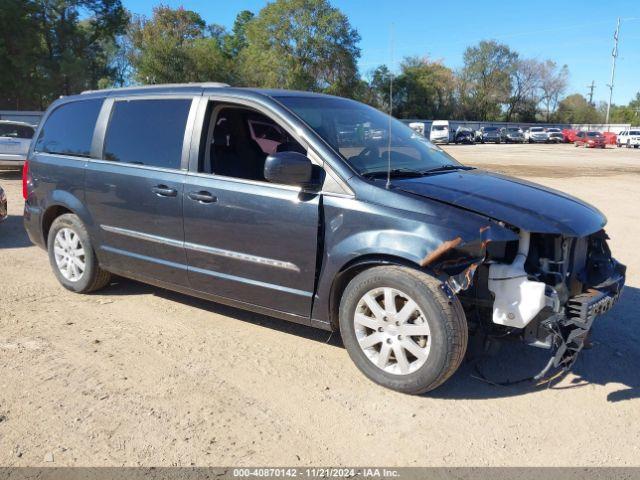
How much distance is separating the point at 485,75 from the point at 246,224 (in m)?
85.1

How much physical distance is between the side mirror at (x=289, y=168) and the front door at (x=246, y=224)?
0.57 feet

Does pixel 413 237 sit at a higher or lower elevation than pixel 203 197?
lower

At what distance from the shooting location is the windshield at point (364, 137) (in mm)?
4027

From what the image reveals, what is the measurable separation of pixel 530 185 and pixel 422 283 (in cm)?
150

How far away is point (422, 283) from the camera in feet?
11.2

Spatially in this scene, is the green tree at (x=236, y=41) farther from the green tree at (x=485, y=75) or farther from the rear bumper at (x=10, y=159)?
the rear bumper at (x=10, y=159)

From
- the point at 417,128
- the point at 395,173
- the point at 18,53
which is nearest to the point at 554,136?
Result: the point at 417,128

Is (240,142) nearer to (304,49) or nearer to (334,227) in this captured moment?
(334,227)

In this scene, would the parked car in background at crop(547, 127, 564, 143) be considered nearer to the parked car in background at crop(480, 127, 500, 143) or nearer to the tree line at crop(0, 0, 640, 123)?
the parked car in background at crop(480, 127, 500, 143)

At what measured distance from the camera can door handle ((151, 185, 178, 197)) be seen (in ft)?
14.6

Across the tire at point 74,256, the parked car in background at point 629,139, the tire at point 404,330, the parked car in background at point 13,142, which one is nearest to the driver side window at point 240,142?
the tire at point 404,330

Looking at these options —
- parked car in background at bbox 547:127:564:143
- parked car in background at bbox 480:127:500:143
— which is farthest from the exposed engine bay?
parked car in background at bbox 547:127:564:143

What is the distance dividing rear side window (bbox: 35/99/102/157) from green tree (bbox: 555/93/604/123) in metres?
96.0

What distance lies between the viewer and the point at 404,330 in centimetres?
354
